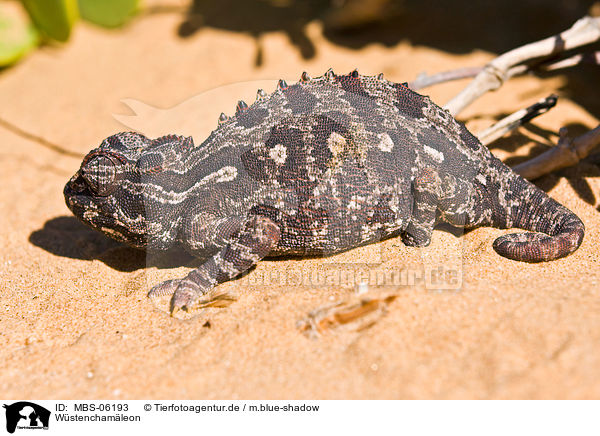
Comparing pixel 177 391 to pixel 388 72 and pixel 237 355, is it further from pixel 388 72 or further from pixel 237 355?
pixel 388 72

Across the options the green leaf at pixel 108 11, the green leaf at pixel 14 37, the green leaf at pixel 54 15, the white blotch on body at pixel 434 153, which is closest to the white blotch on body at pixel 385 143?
the white blotch on body at pixel 434 153

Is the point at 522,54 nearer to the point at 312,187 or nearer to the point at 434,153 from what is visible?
the point at 434,153

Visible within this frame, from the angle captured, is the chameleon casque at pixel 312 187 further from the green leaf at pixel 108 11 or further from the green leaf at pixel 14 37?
the green leaf at pixel 108 11

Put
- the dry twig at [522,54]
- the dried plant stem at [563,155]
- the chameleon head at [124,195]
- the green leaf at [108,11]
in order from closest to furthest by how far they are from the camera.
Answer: the chameleon head at [124,195] < the dried plant stem at [563,155] < the dry twig at [522,54] < the green leaf at [108,11]

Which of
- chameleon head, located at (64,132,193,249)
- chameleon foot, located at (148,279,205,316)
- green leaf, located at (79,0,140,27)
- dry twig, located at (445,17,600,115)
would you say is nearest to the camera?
chameleon foot, located at (148,279,205,316)

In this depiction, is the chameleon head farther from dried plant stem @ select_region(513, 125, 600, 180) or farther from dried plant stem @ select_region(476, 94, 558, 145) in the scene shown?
dried plant stem @ select_region(513, 125, 600, 180)

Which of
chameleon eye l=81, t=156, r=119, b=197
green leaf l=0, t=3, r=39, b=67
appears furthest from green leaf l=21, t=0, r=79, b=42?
chameleon eye l=81, t=156, r=119, b=197
